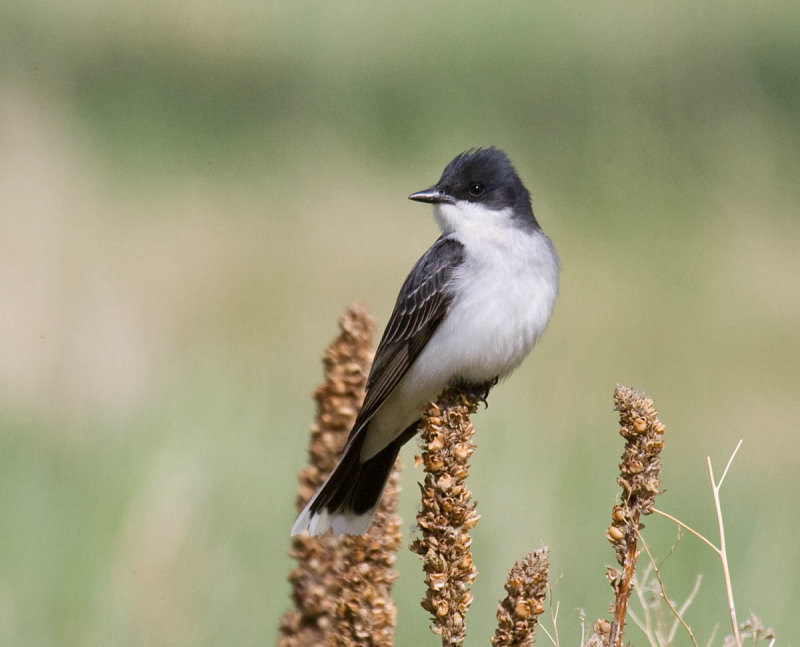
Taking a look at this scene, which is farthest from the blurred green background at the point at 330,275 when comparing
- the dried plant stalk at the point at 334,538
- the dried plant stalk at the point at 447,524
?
the dried plant stalk at the point at 447,524

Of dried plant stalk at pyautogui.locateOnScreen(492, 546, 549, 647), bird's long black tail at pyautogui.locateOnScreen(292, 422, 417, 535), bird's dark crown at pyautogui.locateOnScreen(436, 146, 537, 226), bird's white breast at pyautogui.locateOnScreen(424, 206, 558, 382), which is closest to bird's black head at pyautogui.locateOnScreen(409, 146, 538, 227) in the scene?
bird's dark crown at pyautogui.locateOnScreen(436, 146, 537, 226)

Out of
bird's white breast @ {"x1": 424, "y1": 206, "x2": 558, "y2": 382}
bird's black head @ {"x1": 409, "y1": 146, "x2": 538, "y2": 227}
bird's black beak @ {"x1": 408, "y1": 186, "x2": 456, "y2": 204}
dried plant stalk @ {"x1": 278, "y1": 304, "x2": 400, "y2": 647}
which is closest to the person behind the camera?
dried plant stalk @ {"x1": 278, "y1": 304, "x2": 400, "y2": 647}

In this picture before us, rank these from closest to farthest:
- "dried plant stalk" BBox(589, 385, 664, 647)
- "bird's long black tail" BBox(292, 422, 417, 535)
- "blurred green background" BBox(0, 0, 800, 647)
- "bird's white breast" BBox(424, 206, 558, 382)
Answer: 1. "dried plant stalk" BBox(589, 385, 664, 647)
2. "bird's long black tail" BBox(292, 422, 417, 535)
3. "bird's white breast" BBox(424, 206, 558, 382)
4. "blurred green background" BBox(0, 0, 800, 647)

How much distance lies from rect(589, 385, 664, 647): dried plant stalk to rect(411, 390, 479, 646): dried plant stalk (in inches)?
13.7

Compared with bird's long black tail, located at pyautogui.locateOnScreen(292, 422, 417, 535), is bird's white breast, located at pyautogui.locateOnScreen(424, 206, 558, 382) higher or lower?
higher

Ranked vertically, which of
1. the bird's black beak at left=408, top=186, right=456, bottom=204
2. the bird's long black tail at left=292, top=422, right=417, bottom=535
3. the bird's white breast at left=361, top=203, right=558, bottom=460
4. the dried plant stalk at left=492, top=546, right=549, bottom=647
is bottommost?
the dried plant stalk at left=492, top=546, right=549, bottom=647

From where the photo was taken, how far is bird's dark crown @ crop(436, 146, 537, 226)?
19.0 ft

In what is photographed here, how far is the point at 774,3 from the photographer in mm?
17250

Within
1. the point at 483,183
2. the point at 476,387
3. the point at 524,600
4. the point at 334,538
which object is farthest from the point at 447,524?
the point at 483,183

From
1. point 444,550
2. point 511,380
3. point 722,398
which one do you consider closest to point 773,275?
point 722,398

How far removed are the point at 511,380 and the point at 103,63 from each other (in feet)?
23.9

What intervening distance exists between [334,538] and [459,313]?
1.27 m

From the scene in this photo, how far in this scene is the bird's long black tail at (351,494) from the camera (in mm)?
4344

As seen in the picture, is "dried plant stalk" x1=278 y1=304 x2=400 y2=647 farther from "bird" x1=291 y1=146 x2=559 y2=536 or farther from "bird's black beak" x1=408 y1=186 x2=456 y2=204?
"bird's black beak" x1=408 y1=186 x2=456 y2=204
